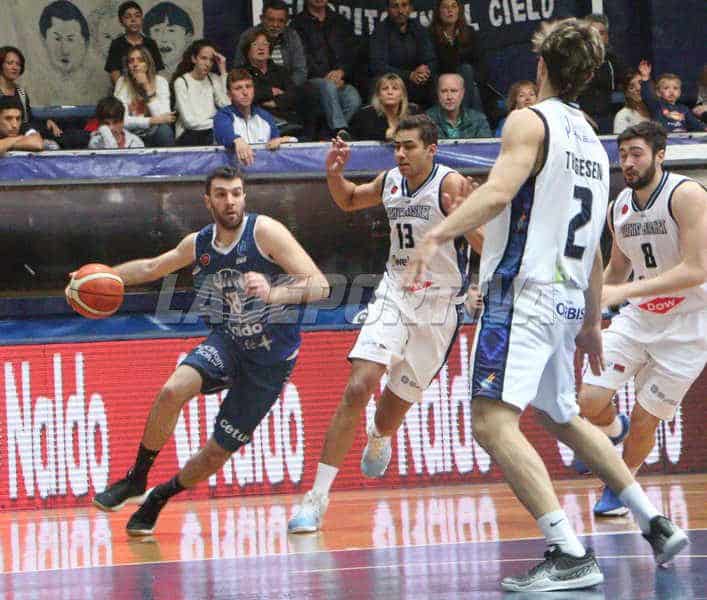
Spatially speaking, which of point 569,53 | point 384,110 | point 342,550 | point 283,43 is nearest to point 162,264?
point 342,550

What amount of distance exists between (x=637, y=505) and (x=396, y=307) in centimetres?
255

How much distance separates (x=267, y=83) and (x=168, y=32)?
1779 millimetres

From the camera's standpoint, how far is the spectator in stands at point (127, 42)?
12.1 metres

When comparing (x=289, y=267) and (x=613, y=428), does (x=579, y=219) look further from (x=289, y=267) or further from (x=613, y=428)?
(x=613, y=428)

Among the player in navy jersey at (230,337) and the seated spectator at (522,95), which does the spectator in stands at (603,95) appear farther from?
the player in navy jersey at (230,337)

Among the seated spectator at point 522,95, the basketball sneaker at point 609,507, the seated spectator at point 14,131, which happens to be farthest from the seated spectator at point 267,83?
the basketball sneaker at point 609,507

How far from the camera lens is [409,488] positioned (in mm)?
9984

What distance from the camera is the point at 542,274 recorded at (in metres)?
5.40

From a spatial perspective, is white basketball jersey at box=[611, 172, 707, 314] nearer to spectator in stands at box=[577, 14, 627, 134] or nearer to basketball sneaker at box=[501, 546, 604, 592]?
basketball sneaker at box=[501, 546, 604, 592]

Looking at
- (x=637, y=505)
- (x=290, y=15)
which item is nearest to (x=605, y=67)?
(x=290, y=15)

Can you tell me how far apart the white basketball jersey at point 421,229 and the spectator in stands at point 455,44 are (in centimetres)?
444

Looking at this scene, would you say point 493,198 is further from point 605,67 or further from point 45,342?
point 605,67

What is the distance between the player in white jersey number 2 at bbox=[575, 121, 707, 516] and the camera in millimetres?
7770

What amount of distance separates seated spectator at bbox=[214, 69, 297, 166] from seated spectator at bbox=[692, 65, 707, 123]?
13.5 ft
